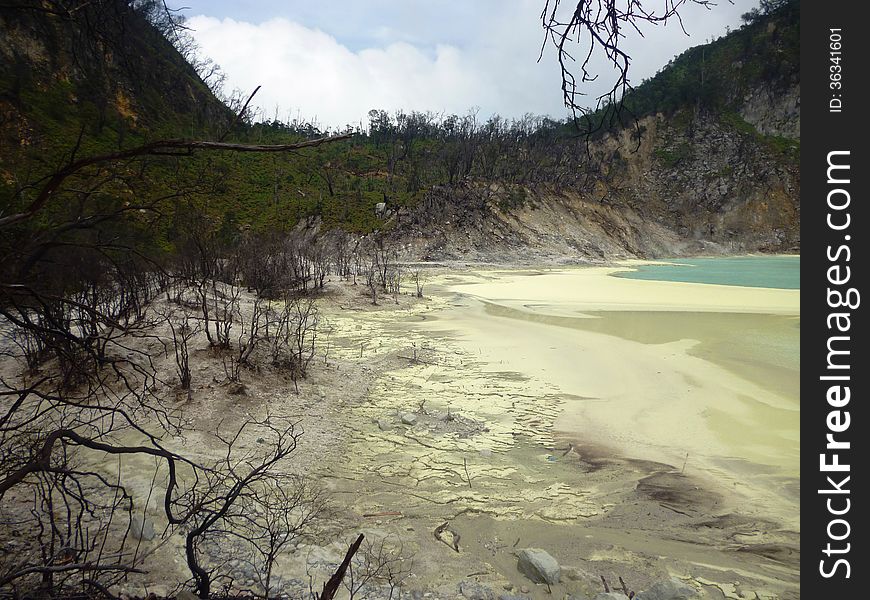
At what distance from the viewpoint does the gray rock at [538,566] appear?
2.96 m

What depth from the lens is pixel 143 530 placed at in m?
3.11

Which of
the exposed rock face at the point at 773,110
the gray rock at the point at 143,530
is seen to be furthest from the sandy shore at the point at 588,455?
the exposed rock face at the point at 773,110

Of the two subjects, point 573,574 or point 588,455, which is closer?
point 573,574

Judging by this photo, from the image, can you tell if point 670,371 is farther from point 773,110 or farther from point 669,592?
point 773,110

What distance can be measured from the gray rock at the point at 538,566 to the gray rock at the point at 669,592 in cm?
46

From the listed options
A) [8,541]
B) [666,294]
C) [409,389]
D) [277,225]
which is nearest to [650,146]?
[277,225]

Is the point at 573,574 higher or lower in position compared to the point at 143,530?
lower

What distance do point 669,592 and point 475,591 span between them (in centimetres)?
108

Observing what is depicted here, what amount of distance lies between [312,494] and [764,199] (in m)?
57.2

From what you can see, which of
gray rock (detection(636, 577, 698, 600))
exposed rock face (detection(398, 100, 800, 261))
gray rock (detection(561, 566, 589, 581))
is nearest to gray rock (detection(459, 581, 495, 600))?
gray rock (detection(561, 566, 589, 581))

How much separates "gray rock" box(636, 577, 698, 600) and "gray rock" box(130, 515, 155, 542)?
290cm

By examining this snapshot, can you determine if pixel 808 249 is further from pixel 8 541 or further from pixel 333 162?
pixel 333 162

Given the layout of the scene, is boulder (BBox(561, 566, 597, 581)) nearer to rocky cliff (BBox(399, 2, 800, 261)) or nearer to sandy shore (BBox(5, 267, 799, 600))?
sandy shore (BBox(5, 267, 799, 600))

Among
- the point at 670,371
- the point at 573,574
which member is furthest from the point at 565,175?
the point at 573,574
